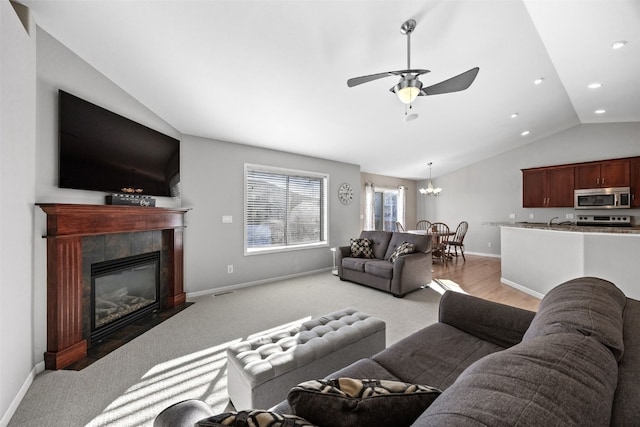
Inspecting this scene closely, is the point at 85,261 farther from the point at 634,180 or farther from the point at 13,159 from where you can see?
the point at 634,180

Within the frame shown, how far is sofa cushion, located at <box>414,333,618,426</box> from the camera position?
50cm

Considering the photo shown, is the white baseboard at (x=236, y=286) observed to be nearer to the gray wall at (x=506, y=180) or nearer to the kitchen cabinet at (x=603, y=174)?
the gray wall at (x=506, y=180)

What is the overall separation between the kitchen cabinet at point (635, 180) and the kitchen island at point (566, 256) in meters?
2.92

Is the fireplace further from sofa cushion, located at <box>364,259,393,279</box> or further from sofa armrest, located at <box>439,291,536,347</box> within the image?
sofa armrest, located at <box>439,291,536,347</box>

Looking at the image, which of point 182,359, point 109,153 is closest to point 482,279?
point 182,359

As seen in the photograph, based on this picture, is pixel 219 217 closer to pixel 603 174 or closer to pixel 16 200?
pixel 16 200

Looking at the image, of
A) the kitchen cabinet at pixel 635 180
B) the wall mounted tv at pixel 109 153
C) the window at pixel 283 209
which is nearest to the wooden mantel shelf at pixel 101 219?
the wall mounted tv at pixel 109 153

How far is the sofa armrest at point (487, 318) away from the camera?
1.57m

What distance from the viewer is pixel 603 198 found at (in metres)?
5.28

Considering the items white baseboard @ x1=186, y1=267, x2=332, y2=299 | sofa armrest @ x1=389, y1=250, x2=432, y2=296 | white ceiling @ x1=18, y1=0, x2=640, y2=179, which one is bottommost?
white baseboard @ x1=186, y1=267, x2=332, y2=299

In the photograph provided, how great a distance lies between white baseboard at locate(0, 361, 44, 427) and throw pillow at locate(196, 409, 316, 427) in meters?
1.99

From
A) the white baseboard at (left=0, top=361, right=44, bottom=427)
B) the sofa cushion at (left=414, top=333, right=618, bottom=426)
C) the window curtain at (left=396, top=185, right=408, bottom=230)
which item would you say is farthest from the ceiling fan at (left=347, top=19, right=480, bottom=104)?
the window curtain at (left=396, top=185, right=408, bottom=230)

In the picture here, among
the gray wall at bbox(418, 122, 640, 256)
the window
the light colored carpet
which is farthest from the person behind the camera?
the gray wall at bbox(418, 122, 640, 256)

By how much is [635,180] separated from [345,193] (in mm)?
5652
